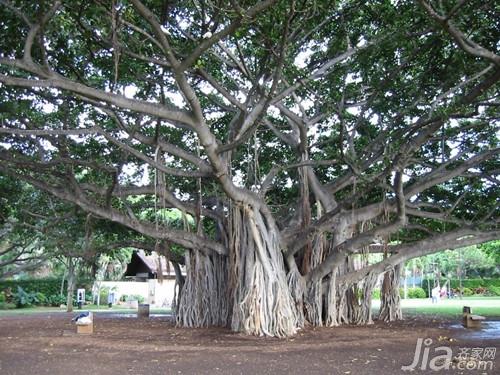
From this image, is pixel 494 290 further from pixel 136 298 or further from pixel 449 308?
pixel 136 298

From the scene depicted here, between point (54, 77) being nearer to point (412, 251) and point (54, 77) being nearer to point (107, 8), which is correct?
point (107, 8)

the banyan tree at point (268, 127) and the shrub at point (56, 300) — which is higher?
the banyan tree at point (268, 127)

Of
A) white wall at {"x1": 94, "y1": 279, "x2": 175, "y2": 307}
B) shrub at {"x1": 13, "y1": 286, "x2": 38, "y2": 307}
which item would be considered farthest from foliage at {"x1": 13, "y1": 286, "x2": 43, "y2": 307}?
white wall at {"x1": 94, "y1": 279, "x2": 175, "y2": 307}

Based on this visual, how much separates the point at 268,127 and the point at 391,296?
A: 16.4 ft

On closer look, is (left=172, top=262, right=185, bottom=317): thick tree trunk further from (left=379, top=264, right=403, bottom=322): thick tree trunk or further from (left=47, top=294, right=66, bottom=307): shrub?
(left=47, top=294, right=66, bottom=307): shrub

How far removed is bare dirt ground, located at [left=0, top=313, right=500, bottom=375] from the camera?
18.5ft

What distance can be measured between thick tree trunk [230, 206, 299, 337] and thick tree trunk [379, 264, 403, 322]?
372cm

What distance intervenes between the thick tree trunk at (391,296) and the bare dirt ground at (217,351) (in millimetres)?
2929

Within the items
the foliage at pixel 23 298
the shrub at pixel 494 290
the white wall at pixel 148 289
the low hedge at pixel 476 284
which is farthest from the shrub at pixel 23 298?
the shrub at pixel 494 290

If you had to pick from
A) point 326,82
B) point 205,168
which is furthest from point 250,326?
point 326,82

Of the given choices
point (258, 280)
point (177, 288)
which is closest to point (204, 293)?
point (177, 288)

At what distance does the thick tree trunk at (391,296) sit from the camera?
40.8 feet

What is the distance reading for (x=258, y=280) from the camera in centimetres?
877

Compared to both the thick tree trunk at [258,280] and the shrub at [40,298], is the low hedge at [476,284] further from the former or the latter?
the thick tree trunk at [258,280]
